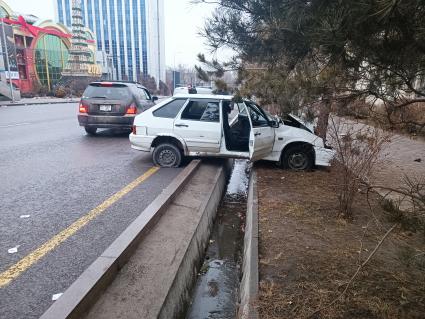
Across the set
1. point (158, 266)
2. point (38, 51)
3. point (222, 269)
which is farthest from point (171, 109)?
point (38, 51)

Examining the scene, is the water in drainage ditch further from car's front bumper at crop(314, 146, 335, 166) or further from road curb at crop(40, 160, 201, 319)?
car's front bumper at crop(314, 146, 335, 166)

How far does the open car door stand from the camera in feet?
21.3

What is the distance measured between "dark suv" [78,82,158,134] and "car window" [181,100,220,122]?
401 cm

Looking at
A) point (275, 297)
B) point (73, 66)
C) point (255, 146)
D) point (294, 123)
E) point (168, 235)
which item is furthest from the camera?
point (73, 66)

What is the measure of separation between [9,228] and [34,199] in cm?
112

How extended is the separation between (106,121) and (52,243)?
7382 millimetres

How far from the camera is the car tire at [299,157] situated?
24.7ft

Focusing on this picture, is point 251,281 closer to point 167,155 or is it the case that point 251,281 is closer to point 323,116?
point 323,116

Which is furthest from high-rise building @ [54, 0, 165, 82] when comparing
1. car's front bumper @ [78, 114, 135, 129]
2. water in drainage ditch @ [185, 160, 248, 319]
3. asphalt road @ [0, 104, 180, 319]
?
water in drainage ditch @ [185, 160, 248, 319]

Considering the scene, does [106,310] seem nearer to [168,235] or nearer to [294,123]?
[168,235]

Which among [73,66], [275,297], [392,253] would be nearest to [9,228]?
[275,297]

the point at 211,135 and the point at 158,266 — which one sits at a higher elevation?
the point at 211,135

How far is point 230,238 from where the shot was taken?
5352mm

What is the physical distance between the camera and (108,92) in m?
11.0
